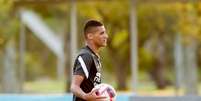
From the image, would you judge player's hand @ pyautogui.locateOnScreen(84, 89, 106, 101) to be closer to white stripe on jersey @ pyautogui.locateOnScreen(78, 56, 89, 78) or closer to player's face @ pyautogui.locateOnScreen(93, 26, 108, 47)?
white stripe on jersey @ pyautogui.locateOnScreen(78, 56, 89, 78)

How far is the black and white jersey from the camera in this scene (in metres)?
9.44

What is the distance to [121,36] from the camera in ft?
116

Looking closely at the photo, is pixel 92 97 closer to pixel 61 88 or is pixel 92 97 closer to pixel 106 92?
pixel 106 92

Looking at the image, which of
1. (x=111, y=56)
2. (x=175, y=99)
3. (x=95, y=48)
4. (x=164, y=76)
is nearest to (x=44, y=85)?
(x=164, y=76)

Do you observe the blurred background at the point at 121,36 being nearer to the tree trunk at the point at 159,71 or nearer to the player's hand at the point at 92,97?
the tree trunk at the point at 159,71

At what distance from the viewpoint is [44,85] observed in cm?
5756

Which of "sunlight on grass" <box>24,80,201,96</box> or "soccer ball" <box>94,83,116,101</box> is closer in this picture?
"soccer ball" <box>94,83,116,101</box>

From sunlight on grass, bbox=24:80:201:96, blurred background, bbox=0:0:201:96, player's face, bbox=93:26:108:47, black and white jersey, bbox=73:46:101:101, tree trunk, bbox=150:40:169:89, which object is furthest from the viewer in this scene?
tree trunk, bbox=150:40:169:89

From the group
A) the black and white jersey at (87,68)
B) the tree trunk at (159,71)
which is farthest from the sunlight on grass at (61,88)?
the black and white jersey at (87,68)

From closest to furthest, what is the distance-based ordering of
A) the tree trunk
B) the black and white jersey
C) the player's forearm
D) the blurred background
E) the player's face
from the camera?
the player's forearm
the black and white jersey
the player's face
the blurred background
the tree trunk

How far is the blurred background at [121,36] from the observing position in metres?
26.8

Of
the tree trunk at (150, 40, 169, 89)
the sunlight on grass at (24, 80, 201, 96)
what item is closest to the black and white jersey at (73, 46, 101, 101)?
the sunlight on grass at (24, 80, 201, 96)

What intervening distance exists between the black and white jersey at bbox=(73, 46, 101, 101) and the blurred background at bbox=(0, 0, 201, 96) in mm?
14943

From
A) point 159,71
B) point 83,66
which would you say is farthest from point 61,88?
point 83,66
